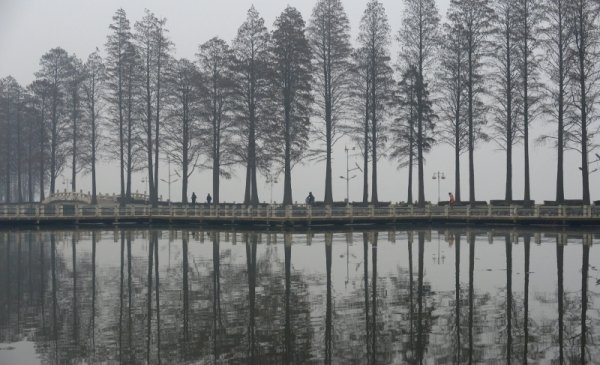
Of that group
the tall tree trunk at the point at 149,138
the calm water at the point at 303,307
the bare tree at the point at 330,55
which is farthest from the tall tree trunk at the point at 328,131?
the calm water at the point at 303,307

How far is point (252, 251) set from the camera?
91.9ft

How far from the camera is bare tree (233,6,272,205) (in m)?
53.4

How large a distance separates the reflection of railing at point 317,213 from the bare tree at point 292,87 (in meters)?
5.25

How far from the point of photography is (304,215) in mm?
47125

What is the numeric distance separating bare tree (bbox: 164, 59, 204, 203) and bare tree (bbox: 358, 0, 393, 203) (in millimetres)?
15532

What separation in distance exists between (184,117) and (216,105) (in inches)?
126

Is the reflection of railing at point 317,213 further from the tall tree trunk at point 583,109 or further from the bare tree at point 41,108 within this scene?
the bare tree at point 41,108

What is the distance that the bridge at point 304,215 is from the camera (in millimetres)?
46000

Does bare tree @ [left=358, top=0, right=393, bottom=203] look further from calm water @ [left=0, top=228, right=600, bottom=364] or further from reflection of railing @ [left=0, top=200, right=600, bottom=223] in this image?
calm water @ [left=0, top=228, right=600, bottom=364]

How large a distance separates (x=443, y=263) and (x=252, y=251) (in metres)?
8.91

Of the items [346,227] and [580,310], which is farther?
[346,227]

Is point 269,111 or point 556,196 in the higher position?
point 269,111

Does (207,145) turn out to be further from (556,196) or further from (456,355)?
(456,355)

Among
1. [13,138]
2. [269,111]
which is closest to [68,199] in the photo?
[13,138]
